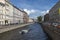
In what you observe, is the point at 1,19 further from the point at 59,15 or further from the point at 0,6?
the point at 59,15

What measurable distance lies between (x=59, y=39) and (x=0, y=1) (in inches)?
2993

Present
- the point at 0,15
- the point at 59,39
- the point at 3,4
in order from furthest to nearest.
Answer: the point at 3,4 < the point at 0,15 < the point at 59,39

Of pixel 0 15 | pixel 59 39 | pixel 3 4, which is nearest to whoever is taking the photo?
pixel 59 39

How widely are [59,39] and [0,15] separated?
71422 mm

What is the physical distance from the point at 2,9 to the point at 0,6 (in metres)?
3.80

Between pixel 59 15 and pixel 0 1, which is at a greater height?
pixel 0 1

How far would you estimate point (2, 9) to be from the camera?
326 feet

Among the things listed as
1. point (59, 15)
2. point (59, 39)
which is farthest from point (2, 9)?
point (59, 39)

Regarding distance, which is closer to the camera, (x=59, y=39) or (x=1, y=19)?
(x=59, y=39)

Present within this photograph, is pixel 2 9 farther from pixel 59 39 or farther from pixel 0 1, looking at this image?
pixel 59 39

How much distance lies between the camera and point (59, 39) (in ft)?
86.9

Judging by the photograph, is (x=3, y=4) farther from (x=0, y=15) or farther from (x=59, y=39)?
(x=59, y=39)

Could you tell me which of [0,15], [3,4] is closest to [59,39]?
[0,15]

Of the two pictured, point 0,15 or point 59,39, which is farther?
point 0,15
